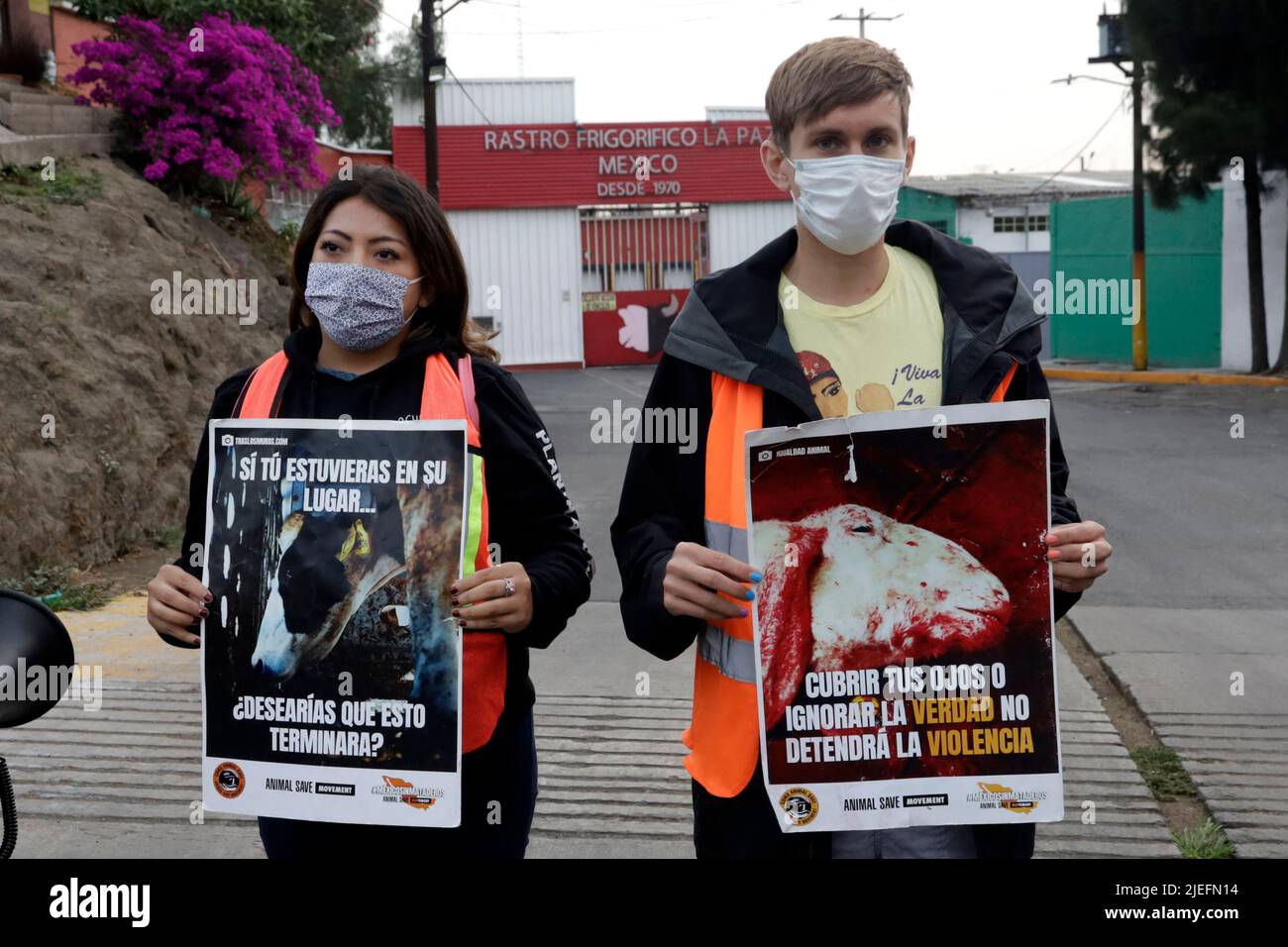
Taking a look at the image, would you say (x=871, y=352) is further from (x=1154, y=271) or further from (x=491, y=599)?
(x=1154, y=271)

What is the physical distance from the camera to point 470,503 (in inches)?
100

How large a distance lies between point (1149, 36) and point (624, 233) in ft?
47.2

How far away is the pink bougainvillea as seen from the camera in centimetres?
1460

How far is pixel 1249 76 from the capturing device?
24078 millimetres

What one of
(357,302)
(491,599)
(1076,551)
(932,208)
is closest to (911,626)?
(1076,551)

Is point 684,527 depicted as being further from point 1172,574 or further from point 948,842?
point 1172,574

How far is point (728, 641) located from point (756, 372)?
47cm

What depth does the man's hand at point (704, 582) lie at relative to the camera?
7.45 feet

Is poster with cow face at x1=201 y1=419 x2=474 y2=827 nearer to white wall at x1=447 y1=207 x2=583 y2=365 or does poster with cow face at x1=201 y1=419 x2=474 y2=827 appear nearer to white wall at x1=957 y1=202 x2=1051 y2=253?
white wall at x1=447 y1=207 x2=583 y2=365

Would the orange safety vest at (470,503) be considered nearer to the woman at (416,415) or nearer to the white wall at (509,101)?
the woman at (416,415)
